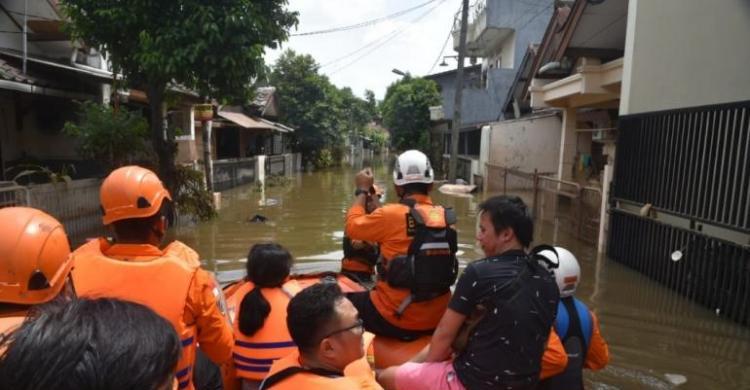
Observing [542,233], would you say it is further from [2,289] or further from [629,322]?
[2,289]

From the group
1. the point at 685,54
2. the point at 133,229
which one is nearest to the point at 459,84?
the point at 685,54

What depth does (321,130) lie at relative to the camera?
99.7 ft

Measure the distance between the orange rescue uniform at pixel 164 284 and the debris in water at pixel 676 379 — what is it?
4.13 metres

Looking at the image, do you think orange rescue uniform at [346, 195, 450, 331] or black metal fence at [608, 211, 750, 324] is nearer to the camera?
orange rescue uniform at [346, 195, 450, 331]

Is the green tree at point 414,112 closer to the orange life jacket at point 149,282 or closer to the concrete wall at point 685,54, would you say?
the concrete wall at point 685,54

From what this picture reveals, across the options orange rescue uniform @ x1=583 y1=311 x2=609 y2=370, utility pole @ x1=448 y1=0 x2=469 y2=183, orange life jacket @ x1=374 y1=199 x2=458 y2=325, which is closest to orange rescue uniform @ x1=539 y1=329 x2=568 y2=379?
orange rescue uniform @ x1=583 y1=311 x2=609 y2=370

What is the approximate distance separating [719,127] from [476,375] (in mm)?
5656

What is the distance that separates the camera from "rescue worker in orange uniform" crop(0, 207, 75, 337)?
5.14 ft

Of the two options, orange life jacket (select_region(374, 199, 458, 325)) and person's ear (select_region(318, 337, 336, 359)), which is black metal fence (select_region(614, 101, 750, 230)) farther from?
person's ear (select_region(318, 337, 336, 359))

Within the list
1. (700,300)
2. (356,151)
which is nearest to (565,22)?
(700,300)

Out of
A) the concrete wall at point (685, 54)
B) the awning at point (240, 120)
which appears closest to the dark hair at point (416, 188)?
the concrete wall at point (685, 54)

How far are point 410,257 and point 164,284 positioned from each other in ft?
4.47

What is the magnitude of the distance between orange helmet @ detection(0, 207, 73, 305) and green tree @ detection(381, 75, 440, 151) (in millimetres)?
29591

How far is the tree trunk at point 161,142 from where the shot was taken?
31.2ft
